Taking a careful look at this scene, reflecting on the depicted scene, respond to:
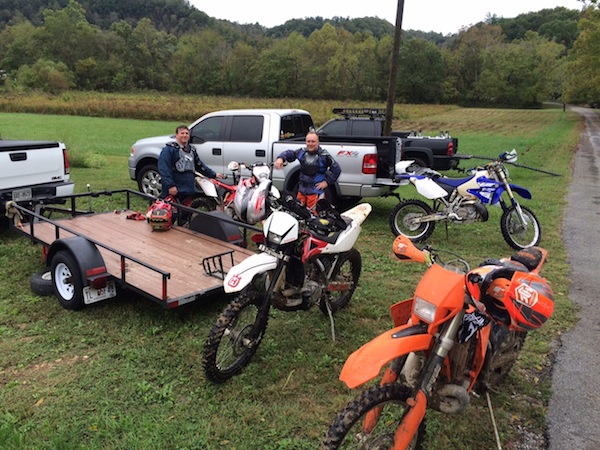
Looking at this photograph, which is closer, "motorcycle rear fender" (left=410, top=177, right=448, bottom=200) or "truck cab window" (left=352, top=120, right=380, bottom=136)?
"motorcycle rear fender" (left=410, top=177, right=448, bottom=200)

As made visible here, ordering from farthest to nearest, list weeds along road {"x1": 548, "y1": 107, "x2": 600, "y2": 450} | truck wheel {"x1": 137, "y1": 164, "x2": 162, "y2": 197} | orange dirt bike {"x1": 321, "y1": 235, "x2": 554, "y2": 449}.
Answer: truck wheel {"x1": 137, "y1": 164, "x2": 162, "y2": 197}, weeds along road {"x1": 548, "y1": 107, "x2": 600, "y2": 450}, orange dirt bike {"x1": 321, "y1": 235, "x2": 554, "y2": 449}

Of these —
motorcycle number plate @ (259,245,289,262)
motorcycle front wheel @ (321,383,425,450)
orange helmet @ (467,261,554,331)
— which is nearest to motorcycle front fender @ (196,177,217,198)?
motorcycle number plate @ (259,245,289,262)

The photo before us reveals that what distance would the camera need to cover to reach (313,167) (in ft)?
22.5

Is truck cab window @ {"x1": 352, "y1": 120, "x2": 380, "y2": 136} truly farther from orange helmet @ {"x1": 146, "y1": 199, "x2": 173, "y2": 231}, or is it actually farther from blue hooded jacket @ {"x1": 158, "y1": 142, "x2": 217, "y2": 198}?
orange helmet @ {"x1": 146, "y1": 199, "x2": 173, "y2": 231}

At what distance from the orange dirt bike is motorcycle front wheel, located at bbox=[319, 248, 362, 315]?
4.96 ft

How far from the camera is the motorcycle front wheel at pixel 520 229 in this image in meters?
6.88

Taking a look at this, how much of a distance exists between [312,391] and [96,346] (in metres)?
1.85

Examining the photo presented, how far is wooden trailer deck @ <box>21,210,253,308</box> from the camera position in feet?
13.4

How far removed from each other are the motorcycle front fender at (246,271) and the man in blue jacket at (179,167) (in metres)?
3.15

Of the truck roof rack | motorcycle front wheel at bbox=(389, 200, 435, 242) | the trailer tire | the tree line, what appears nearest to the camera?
the trailer tire

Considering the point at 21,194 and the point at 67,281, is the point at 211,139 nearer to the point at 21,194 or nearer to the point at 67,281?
the point at 21,194

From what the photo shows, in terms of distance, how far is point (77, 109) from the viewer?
39344 mm

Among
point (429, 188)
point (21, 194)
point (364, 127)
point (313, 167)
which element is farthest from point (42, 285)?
point (364, 127)

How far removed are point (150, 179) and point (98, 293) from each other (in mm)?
5526
